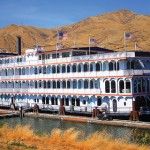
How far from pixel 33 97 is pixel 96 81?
47.5 feet

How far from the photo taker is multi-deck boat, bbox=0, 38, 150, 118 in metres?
42.0

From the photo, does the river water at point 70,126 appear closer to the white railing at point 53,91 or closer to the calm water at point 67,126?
the calm water at point 67,126

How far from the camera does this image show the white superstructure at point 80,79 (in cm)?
4203

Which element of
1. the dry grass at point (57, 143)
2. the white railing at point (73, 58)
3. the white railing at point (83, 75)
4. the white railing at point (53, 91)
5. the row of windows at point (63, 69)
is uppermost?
the white railing at point (73, 58)

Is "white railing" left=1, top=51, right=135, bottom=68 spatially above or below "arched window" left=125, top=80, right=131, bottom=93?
above

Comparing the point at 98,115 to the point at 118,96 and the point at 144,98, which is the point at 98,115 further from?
the point at 144,98

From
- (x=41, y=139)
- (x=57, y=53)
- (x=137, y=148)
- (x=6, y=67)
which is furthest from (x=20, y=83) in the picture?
(x=137, y=148)

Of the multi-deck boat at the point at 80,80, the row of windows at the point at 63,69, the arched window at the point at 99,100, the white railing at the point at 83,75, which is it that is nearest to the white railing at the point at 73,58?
the multi-deck boat at the point at 80,80

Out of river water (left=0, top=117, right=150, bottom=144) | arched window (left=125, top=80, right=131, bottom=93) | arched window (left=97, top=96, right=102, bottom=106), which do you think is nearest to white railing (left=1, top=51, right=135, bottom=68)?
arched window (left=125, top=80, right=131, bottom=93)

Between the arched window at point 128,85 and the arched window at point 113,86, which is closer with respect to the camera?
the arched window at point 128,85

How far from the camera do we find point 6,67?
201 ft

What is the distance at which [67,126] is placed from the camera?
1593 inches

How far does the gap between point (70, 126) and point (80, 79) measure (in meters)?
9.15

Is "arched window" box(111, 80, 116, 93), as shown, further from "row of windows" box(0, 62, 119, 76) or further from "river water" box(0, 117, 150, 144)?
"river water" box(0, 117, 150, 144)
